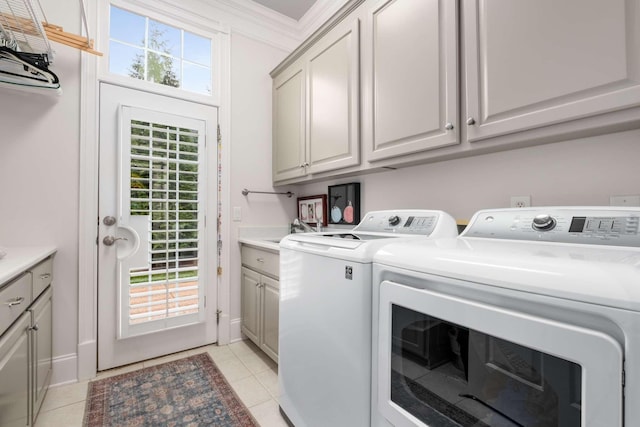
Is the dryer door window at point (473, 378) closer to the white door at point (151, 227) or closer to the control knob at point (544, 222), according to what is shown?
the control knob at point (544, 222)

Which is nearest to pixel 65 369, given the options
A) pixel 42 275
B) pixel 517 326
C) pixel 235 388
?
pixel 42 275

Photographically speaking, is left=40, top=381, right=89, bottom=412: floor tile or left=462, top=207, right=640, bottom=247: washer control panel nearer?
left=462, top=207, right=640, bottom=247: washer control panel

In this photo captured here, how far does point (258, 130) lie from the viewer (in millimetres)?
2688

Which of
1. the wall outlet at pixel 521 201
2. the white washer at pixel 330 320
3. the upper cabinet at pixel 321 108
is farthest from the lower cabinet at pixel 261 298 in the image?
the wall outlet at pixel 521 201

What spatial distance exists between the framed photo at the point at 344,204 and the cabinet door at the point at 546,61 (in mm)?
996

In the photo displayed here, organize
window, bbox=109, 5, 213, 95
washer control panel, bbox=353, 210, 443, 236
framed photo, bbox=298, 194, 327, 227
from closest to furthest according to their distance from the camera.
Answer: washer control panel, bbox=353, 210, 443, 236
window, bbox=109, 5, 213, 95
framed photo, bbox=298, 194, 327, 227

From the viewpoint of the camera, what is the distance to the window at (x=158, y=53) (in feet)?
7.02

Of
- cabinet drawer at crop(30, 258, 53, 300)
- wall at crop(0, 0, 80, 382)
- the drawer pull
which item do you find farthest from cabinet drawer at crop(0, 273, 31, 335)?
wall at crop(0, 0, 80, 382)

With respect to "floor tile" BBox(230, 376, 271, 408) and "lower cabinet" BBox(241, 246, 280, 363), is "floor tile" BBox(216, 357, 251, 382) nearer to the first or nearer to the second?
"floor tile" BBox(230, 376, 271, 408)

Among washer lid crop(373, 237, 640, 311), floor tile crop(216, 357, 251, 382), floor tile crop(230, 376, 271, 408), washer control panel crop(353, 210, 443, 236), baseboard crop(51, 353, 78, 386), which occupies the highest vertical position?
washer control panel crop(353, 210, 443, 236)

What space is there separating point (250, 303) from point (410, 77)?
1892 millimetres

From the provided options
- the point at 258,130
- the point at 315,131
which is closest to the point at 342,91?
the point at 315,131

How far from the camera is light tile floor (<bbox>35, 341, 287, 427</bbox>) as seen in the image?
5.14 feet

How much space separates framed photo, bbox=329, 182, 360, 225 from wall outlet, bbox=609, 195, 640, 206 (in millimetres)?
1322
